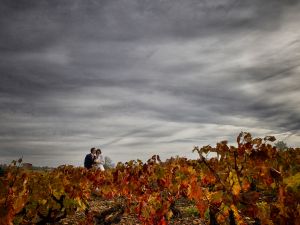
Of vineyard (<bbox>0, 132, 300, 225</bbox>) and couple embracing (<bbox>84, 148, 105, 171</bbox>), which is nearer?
vineyard (<bbox>0, 132, 300, 225</bbox>)

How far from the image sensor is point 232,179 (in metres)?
6.05

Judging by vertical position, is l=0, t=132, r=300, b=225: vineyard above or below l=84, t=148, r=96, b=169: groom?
below

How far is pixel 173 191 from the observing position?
40.3 feet

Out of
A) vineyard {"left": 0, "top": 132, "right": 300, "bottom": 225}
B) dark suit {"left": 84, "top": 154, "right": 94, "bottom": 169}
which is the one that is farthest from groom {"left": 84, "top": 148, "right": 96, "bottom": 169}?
vineyard {"left": 0, "top": 132, "right": 300, "bottom": 225}

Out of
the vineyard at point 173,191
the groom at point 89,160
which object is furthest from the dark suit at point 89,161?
the vineyard at point 173,191

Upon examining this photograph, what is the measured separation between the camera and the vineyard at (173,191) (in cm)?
388

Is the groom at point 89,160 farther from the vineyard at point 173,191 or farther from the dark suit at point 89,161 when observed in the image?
the vineyard at point 173,191

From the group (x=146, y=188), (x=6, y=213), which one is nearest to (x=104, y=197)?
(x=146, y=188)

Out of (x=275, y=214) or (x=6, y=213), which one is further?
(x=6, y=213)

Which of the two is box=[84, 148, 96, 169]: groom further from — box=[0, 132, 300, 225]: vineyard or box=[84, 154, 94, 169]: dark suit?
box=[0, 132, 300, 225]: vineyard

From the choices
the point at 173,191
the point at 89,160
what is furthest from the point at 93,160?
the point at 173,191

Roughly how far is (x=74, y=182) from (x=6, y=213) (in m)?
4.91

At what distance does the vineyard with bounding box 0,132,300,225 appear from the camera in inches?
153

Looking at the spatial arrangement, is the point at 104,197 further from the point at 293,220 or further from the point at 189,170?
the point at 293,220
